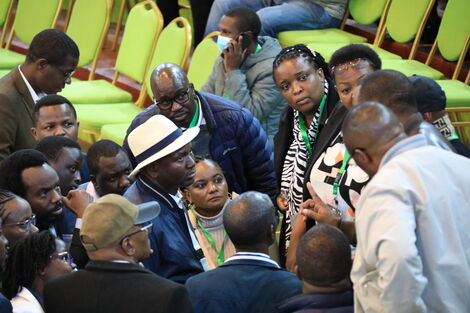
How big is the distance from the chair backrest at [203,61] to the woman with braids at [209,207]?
1965mm

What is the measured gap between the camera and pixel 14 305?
313 cm

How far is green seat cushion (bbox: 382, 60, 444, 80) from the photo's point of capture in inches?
240

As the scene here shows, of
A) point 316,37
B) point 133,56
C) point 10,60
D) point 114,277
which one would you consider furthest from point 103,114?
point 114,277

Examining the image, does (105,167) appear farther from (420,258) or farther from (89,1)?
(89,1)

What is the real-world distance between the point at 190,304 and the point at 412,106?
3.07ft

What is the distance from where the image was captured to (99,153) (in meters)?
4.22

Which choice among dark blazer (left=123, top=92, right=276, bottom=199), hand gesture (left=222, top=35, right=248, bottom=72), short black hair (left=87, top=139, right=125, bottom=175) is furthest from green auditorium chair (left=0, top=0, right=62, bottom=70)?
short black hair (left=87, top=139, right=125, bottom=175)

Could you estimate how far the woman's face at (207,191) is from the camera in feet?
13.4

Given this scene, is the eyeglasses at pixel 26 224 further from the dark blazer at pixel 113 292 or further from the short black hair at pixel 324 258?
the short black hair at pixel 324 258

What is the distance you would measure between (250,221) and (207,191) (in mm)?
822

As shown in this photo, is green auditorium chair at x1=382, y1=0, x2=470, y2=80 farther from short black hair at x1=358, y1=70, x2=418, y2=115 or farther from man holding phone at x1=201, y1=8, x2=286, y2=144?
short black hair at x1=358, y1=70, x2=418, y2=115

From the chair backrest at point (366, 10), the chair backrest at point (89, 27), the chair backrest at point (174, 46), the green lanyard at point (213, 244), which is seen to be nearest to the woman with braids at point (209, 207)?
the green lanyard at point (213, 244)

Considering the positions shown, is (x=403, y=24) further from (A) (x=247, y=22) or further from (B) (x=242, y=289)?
(B) (x=242, y=289)

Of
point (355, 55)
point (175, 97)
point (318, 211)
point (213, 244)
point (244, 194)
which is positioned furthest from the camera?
point (175, 97)
